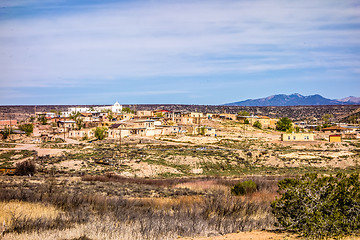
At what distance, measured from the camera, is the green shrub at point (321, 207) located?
509 inches

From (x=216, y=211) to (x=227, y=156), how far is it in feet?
139

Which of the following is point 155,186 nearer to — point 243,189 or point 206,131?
point 243,189

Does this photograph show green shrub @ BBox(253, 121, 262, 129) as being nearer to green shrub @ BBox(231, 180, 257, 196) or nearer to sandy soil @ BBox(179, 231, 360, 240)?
green shrub @ BBox(231, 180, 257, 196)

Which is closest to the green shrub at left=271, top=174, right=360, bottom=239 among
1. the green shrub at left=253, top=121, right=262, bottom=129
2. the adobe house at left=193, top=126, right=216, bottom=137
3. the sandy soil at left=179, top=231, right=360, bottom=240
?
the sandy soil at left=179, top=231, right=360, bottom=240

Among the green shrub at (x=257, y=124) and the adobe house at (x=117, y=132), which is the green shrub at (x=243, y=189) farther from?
the green shrub at (x=257, y=124)

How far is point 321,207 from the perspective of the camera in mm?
13602

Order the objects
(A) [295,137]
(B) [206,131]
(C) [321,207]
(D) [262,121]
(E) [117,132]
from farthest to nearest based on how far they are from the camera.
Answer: (D) [262,121], (B) [206,131], (E) [117,132], (A) [295,137], (C) [321,207]

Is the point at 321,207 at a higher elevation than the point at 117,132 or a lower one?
higher

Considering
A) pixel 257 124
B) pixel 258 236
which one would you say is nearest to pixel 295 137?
pixel 257 124

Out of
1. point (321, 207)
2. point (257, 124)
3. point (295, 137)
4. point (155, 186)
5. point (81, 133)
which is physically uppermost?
point (321, 207)

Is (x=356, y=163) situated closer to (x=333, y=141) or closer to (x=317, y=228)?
(x=333, y=141)

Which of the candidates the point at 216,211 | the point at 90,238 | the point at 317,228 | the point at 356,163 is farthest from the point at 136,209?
the point at 356,163

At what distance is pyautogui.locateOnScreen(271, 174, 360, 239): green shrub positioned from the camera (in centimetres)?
1292

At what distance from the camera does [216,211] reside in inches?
707
